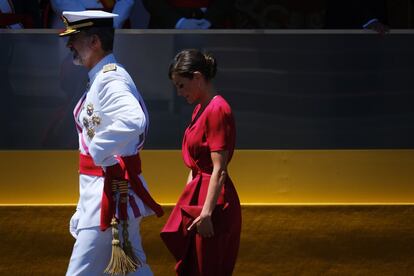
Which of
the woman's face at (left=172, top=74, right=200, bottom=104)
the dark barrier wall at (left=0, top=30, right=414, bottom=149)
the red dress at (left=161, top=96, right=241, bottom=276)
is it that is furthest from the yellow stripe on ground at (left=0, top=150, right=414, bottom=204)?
the woman's face at (left=172, top=74, right=200, bottom=104)

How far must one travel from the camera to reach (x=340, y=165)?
724 cm

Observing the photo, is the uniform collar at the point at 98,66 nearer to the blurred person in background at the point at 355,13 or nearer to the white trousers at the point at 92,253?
the white trousers at the point at 92,253

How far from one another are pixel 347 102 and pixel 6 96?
219cm

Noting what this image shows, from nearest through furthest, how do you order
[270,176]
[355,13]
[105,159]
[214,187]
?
[105,159] → [214,187] → [270,176] → [355,13]

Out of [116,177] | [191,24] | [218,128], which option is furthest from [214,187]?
[191,24]

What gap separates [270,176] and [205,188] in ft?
5.40

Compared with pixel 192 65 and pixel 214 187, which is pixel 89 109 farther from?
pixel 214 187

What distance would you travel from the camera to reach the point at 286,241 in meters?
7.21

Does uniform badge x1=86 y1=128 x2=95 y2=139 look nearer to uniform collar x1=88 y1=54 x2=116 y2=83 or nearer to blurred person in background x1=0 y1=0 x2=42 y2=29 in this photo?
uniform collar x1=88 y1=54 x2=116 y2=83

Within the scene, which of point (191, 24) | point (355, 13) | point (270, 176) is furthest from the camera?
point (355, 13)

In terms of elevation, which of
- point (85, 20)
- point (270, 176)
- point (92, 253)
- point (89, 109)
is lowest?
point (270, 176)

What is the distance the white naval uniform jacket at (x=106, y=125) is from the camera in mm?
5254

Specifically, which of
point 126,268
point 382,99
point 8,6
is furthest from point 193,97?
point 8,6

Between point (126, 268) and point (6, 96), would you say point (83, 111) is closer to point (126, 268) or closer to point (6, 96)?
point (126, 268)
